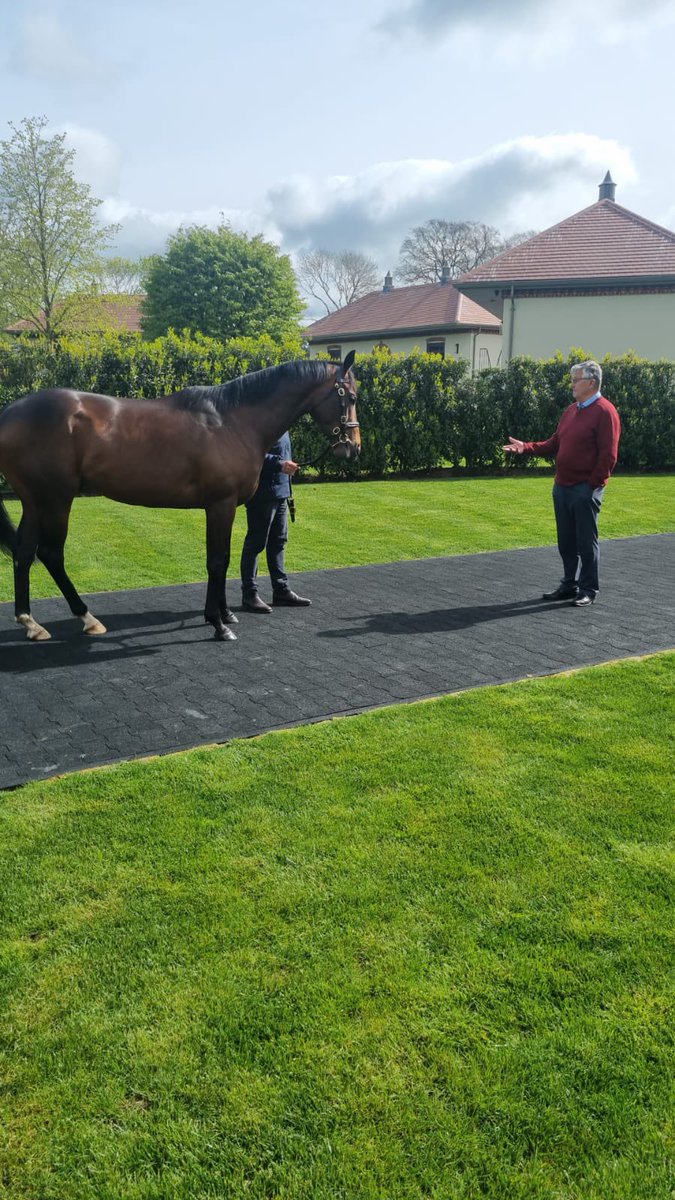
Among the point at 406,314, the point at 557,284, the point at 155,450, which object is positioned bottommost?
the point at 155,450

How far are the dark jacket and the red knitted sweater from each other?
2606 millimetres

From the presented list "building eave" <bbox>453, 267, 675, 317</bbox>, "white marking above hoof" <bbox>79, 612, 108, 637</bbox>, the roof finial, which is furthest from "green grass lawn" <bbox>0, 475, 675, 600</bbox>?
the roof finial

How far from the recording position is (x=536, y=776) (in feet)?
14.1

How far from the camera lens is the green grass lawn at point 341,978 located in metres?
2.20

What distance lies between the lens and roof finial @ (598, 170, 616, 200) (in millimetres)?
33719

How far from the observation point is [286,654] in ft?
21.1

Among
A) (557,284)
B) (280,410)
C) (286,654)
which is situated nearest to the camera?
(286,654)

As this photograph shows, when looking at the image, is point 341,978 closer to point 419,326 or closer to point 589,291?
point 589,291

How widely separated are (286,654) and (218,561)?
1.15m

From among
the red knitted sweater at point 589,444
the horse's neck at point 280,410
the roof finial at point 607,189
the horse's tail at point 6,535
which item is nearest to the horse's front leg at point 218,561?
the horse's neck at point 280,410

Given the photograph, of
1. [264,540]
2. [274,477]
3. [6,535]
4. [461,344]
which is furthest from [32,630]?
[461,344]

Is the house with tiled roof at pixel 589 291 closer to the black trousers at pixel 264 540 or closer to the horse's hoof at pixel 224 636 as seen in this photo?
the black trousers at pixel 264 540

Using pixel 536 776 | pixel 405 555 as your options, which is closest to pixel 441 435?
pixel 405 555

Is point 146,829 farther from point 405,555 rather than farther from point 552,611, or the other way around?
point 405,555
